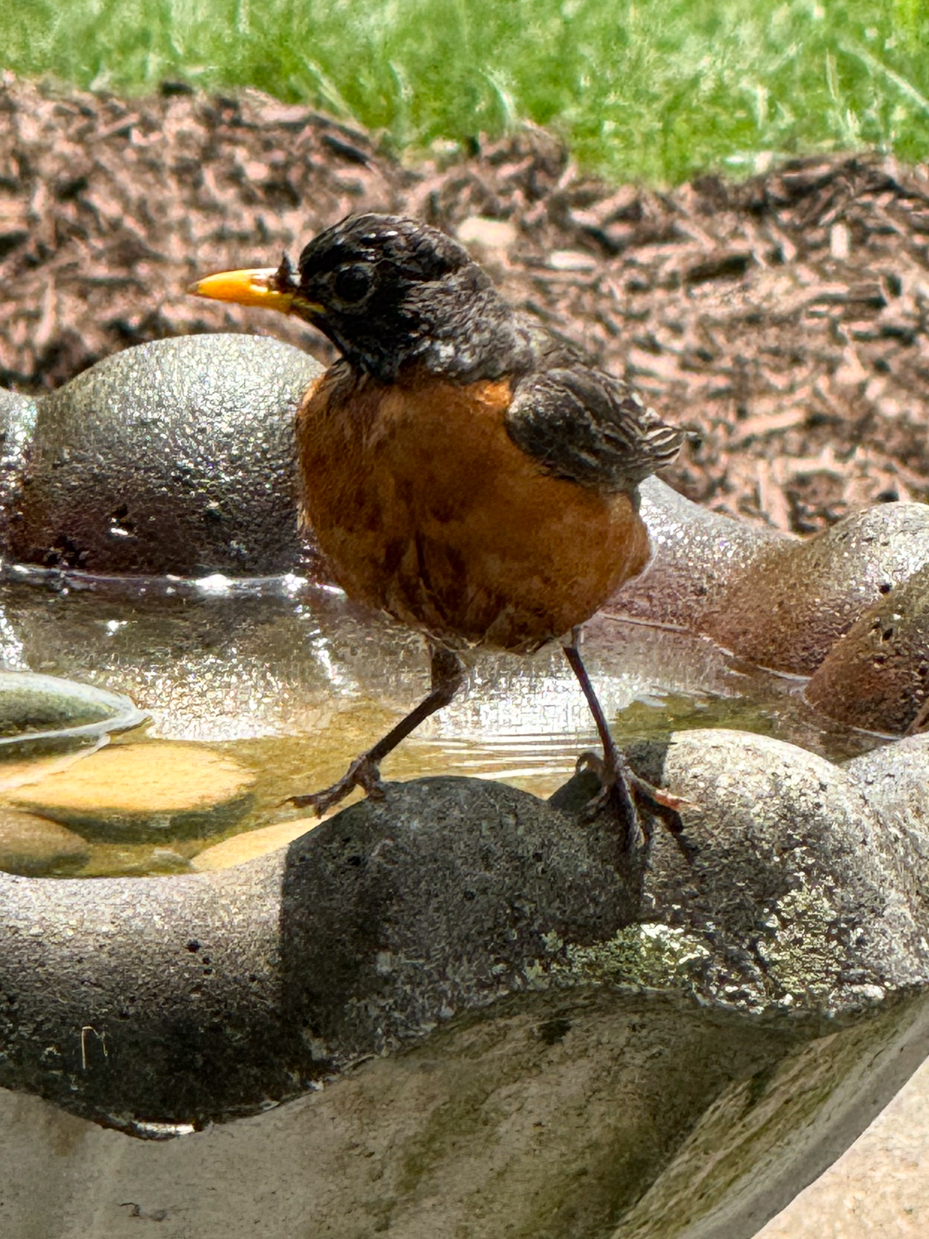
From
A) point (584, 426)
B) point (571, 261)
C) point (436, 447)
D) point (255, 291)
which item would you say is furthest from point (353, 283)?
point (571, 261)

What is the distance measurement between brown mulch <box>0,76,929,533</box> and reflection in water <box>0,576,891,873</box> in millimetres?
2033

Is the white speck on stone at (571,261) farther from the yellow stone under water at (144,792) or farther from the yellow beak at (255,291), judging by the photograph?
the yellow beak at (255,291)

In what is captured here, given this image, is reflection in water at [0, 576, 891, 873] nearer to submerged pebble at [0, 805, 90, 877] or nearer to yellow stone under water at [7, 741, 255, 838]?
yellow stone under water at [7, 741, 255, 838]

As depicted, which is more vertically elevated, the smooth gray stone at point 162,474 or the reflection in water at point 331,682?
the smooth gray stone at point 162,474

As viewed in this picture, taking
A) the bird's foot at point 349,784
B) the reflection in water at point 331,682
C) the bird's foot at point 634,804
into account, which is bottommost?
the reflection in water at point 331,682

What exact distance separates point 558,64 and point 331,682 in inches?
179

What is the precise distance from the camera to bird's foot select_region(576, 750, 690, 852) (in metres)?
2.25

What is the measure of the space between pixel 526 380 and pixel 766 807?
79 centimetres

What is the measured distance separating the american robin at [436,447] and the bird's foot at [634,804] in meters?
0.11

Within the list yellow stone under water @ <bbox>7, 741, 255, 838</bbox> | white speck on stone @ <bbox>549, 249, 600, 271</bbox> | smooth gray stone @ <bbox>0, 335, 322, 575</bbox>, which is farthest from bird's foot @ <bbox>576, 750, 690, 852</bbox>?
white speck on stone @ <bbox>549, 249, 600, 271</bbox>

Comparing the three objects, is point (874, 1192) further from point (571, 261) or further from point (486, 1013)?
point (571, 261)

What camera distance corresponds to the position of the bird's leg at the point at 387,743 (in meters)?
2.84

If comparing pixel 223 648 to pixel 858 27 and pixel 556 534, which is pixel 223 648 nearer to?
pixel 556 534

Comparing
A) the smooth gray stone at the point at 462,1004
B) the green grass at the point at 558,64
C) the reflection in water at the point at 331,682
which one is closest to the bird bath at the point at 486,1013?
the smooth gray stone at the point at 462,1004
